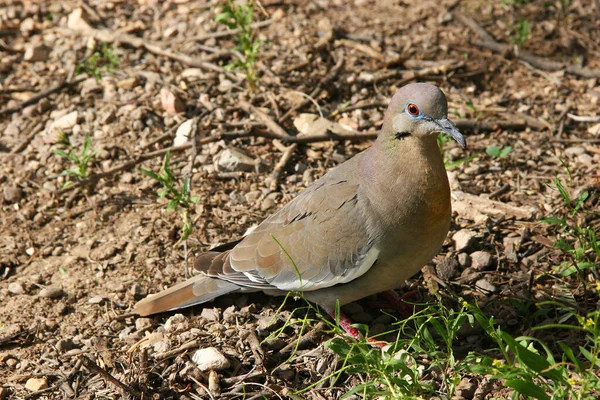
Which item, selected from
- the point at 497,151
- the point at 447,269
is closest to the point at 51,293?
the point at 447,269

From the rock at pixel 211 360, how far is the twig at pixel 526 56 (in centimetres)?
351

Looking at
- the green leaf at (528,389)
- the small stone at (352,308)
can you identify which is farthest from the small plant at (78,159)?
the green leaf at (528,389)

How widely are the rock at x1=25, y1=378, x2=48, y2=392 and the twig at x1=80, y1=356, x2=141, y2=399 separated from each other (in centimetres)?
42

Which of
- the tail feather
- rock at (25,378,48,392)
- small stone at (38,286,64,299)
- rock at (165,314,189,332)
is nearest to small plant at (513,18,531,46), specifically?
the tail feather

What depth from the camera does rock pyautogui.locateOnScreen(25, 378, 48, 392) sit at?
362cm

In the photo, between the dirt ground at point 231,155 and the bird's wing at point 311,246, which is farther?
the dirt ground at point 231,155

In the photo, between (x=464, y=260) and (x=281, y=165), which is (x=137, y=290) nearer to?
(x=281, y=165)

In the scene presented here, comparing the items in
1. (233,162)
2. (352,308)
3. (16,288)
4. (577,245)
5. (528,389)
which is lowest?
(352,308)

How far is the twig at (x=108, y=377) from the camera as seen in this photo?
325 cm

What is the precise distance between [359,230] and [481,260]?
97 cm

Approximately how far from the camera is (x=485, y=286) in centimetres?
399

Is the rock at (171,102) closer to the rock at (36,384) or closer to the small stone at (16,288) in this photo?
the small stone at (16,288)

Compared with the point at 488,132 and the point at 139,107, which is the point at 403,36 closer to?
the point at 488,132

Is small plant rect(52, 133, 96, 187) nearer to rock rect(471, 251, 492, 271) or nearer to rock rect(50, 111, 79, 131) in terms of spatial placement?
rock rect(50, 111, 79, 131)
